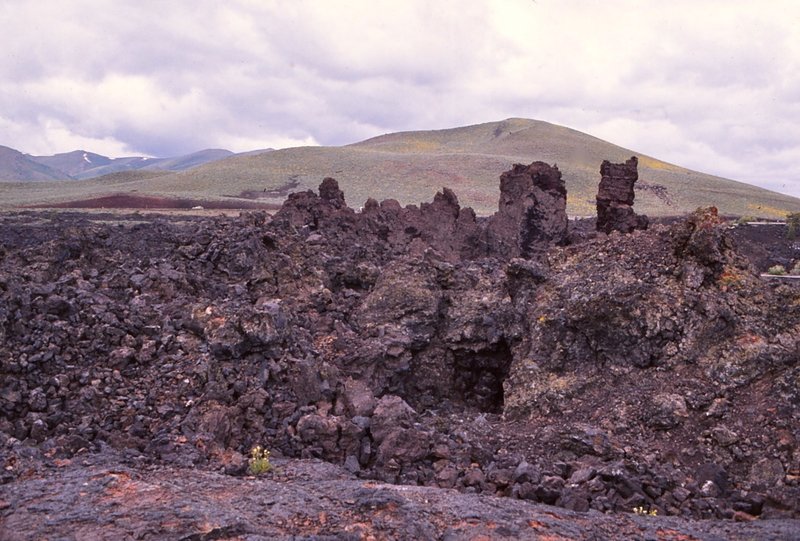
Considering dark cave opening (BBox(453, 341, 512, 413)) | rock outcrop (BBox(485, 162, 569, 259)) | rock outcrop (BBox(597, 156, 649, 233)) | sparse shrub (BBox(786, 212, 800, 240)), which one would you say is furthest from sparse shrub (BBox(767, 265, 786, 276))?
dark cave opening (BBox(453, 341, 512, 413))

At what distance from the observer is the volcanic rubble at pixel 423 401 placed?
5492 millimetres

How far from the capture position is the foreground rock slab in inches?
197

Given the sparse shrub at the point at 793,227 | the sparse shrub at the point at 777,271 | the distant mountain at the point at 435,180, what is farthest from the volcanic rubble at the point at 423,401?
the distant mountain at the point at 435,180

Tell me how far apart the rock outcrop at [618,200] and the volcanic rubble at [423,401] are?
8.35 meters

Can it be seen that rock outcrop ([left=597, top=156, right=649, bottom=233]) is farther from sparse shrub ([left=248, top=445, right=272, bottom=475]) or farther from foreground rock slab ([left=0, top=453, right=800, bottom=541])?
sparse shrub ([left=248, top=445, right=272, bottom=475])

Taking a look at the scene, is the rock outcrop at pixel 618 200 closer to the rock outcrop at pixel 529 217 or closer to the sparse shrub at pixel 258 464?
the rock outcrop at pixel 529 217

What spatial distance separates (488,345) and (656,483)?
3.56 m

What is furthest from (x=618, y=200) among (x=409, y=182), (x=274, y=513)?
(x=409, y=182)

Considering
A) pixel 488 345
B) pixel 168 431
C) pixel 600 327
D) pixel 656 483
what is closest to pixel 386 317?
pixel 488 345

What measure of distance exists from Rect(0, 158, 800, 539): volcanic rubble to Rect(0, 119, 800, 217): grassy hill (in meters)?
48.8

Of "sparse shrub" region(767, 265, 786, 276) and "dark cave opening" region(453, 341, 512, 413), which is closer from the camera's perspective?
"dark cave opening" region(453, 341, 512, 413)

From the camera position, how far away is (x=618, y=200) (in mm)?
18375

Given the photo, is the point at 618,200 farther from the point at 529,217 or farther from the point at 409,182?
the point at 409,182

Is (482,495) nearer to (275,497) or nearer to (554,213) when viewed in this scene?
(275,497)
